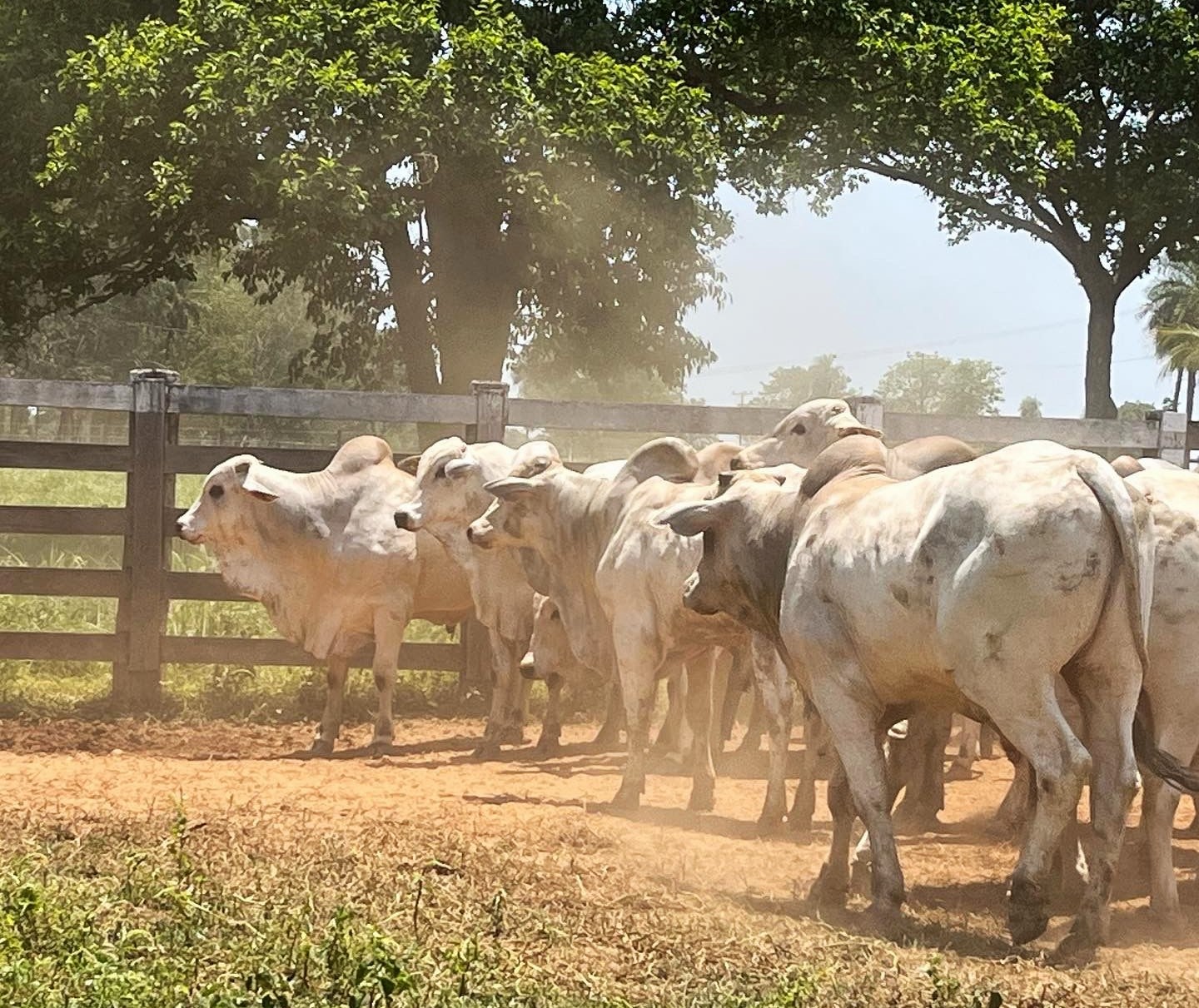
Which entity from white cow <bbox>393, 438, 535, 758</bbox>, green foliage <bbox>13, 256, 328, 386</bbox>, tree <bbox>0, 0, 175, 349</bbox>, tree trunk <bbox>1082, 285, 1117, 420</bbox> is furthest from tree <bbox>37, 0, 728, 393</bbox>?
green foliage <bbox>13, 256, 328, 386</bbox>

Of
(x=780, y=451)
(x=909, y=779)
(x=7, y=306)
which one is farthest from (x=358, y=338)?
(x=909, y=779)

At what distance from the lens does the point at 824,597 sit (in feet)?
19.3

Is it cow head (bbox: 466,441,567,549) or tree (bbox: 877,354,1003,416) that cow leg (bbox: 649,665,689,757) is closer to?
cow head (bbox: 466,441,567,549)

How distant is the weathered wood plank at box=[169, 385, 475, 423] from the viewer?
11445 millimetres

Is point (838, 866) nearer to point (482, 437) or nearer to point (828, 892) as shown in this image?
point (828, 892)

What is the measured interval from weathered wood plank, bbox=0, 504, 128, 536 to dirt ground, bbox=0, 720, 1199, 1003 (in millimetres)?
1358

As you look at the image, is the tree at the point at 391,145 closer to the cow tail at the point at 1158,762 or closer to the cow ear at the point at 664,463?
the cow ear at the point at 664,463

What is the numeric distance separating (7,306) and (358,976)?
625 inches

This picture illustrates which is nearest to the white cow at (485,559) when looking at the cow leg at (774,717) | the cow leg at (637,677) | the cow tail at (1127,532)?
the cow leg at (637,677)

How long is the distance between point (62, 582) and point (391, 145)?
6.06m

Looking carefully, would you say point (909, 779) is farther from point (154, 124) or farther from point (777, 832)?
point (154, 124)

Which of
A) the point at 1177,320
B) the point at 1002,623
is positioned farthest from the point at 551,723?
the point at 1177,320

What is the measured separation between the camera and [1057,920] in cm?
589

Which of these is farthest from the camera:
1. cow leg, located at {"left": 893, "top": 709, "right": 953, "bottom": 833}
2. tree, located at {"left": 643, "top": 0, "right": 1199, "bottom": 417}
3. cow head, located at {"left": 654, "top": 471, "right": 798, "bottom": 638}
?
tree, located at {"left": 643, "top": 0, "right": 1199, "bottom": 417}
